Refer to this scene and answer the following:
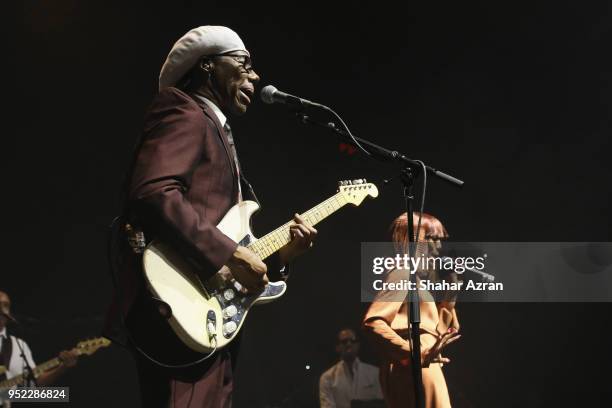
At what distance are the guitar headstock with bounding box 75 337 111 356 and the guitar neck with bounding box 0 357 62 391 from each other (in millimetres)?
140

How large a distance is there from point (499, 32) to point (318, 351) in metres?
2.58

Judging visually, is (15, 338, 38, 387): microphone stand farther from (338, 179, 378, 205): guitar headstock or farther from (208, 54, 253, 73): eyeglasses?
(208, 54, 253, 73): eyeglasses

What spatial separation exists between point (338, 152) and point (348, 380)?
4.87 ft

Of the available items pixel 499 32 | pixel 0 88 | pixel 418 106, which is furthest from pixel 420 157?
pixel 0 88

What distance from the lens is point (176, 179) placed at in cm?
216

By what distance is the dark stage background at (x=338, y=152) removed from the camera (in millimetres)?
4371

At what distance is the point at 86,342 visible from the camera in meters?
4.27

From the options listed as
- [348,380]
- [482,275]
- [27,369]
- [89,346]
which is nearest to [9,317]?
[27,369]

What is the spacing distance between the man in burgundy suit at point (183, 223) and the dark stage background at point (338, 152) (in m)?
2.07

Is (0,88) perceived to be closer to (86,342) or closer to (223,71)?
(86,342)

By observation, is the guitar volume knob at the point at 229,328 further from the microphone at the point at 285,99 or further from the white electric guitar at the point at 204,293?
the microphone at the point at 285,99

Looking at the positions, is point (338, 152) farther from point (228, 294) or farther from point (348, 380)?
point (228, 294)

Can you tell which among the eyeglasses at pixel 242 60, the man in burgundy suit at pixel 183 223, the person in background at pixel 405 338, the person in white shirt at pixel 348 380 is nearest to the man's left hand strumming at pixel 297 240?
the man in burgundy suit at pixel 183 223

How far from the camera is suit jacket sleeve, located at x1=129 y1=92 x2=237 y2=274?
209 centimetres
